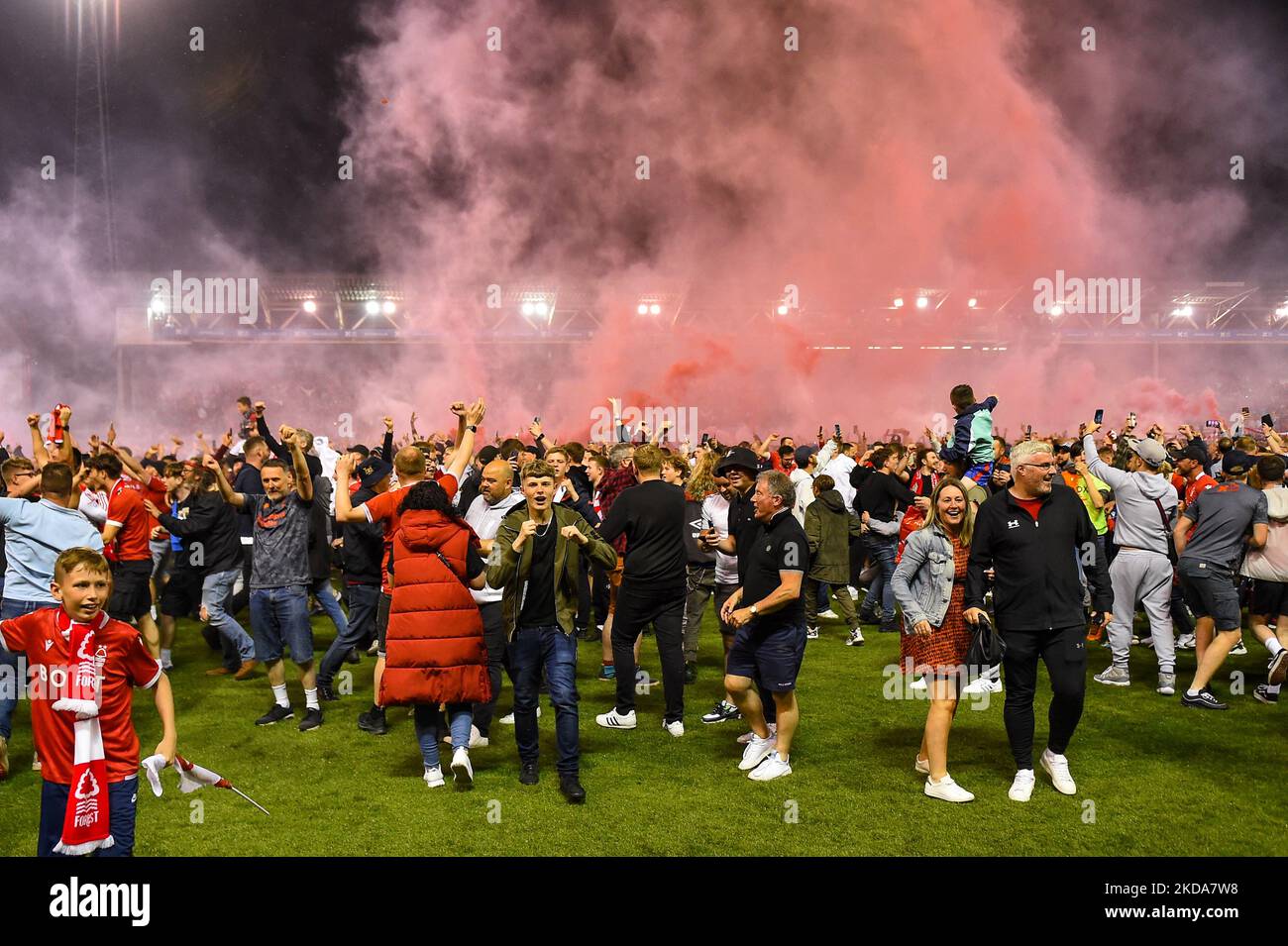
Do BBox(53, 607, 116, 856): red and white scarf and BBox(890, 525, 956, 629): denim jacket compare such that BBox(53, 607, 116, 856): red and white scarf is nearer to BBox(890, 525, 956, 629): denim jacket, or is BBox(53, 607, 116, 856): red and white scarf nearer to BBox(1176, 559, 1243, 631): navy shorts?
BBox(890, 525, 956, 629): denim jacket

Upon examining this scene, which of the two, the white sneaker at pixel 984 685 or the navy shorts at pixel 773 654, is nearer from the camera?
the navy shorts at pixel 773 654

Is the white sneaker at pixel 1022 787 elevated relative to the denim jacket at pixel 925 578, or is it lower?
lower

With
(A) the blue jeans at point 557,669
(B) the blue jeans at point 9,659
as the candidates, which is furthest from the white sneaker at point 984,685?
(B) the blue jeans at point 9,659

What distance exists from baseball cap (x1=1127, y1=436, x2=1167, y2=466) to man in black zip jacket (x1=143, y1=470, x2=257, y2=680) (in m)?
7.86

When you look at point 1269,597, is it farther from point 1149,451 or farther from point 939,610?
point 939,610

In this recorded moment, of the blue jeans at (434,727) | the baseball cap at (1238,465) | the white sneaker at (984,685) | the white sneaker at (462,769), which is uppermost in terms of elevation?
the baseball cap at (1238,465)

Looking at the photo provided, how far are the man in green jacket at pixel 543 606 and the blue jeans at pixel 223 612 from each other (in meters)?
3.78

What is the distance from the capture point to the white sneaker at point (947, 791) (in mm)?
5105

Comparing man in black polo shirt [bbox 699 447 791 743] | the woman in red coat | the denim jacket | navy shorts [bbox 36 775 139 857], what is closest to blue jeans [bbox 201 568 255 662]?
the woman in red coat

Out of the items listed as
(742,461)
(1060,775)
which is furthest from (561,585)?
(1060,775)

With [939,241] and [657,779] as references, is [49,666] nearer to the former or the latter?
[657,779]

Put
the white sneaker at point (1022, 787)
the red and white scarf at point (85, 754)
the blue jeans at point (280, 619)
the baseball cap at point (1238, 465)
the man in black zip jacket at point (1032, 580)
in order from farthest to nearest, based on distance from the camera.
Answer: the baseball cap at point (1238, 465), the blue jeans at point (280, 619), the white sneaker at point (1022, 787), the man in black zip jacket at point (1032, 580), the red and white scarf at point (85, 754)

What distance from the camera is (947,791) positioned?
5121 mm

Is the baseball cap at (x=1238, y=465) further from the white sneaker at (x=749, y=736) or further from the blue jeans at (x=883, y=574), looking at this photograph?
the white sneaker at (x=749, y=736)
